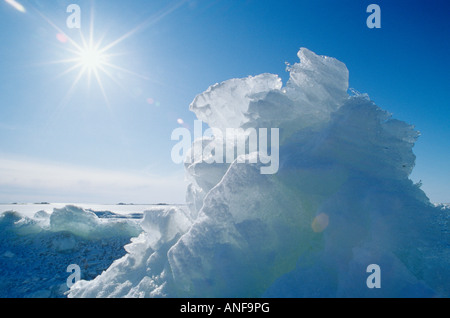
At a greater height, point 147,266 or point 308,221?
point 308,221

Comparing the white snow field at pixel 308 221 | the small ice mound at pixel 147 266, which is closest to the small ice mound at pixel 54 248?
the small ice mound at pixel 147 266

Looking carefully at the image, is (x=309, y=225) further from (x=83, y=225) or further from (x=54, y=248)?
(x=83, y=225)

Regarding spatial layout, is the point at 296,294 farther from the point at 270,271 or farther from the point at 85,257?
the point at 85,257

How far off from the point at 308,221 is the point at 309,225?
78mm

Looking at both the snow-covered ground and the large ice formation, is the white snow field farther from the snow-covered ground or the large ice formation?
the snow-covered ground

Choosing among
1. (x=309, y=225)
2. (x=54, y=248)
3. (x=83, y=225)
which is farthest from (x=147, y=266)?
(x=83, y=225)

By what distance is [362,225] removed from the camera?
4.24 m

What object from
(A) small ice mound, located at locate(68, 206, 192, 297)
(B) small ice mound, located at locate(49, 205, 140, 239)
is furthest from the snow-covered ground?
(A) small ice mound, located at locate(68, 206, 192, 297)

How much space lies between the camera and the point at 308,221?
14.6 feet

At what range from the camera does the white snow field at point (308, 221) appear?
389 centimetres

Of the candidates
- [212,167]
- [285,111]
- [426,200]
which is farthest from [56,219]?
[426,200]

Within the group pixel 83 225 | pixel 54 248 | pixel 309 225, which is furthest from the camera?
pixel 83 225

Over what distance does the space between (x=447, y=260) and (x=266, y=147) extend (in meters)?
4.11

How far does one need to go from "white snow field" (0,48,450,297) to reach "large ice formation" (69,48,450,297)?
19 millimetres
